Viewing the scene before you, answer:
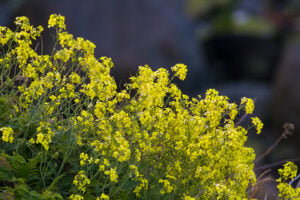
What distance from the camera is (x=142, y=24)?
1253 cm

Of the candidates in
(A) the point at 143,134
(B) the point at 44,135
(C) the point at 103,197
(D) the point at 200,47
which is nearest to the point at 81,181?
(C) the point at 103,197

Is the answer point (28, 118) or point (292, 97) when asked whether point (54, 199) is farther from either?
point (292, 97)

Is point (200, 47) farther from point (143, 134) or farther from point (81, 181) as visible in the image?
point (81, 181)

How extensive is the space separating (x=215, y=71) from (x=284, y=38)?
99.9 inches

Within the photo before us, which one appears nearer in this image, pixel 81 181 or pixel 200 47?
pixel 81 181

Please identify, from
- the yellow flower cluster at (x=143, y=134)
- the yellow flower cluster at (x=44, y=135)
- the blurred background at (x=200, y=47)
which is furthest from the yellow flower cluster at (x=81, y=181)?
the blurred background at (x=200, y=47)

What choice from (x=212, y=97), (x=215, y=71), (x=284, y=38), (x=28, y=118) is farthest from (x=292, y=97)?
(x=28, y=118)

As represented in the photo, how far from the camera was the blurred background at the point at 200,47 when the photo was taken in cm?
1179

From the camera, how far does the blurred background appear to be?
11789mm

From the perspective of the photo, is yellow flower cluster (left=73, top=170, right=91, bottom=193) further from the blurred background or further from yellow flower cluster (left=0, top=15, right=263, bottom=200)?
the blurred background

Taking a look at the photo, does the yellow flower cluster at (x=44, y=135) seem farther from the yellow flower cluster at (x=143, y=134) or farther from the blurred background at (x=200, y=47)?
the blurred background at (x=200, y=47)

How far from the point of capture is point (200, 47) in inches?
561

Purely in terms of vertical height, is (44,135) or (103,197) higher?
(44,135)

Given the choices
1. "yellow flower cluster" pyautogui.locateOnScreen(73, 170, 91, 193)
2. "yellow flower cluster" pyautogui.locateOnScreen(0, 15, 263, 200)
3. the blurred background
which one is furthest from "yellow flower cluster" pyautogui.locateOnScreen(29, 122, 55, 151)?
the blurred background
